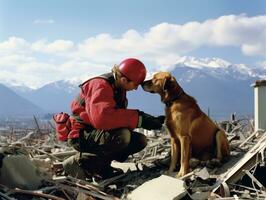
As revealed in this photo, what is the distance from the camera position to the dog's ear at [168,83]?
Answer: 22.9 feet

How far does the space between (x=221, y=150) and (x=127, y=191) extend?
142 cm

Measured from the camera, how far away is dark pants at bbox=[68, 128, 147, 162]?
22.3ft

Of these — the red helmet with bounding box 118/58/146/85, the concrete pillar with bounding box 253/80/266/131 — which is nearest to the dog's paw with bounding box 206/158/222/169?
the red helmet with bounding box 118/58/146/85

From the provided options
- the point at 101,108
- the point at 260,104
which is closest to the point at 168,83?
the point at 101,108

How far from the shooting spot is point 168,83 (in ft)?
22.9

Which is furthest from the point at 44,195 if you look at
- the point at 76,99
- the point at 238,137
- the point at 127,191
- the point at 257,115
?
the point at 257,115

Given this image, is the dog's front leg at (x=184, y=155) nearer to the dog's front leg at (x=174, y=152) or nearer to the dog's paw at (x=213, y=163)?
the dog's front leg at (x=174, y=152)

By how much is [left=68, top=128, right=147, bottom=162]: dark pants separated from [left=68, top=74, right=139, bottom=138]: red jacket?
0.09 meters

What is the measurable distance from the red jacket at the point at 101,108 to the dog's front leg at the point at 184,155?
630 millimetres

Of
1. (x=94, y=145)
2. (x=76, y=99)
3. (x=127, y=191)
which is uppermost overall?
(x=76, y=99)

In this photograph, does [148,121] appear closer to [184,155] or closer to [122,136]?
[122,136]

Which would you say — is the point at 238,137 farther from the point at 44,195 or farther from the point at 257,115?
the point at 44,195

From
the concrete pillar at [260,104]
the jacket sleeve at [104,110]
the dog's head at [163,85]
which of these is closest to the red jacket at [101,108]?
the jacket sleeve at [104,110]

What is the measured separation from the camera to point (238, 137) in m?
8.81
